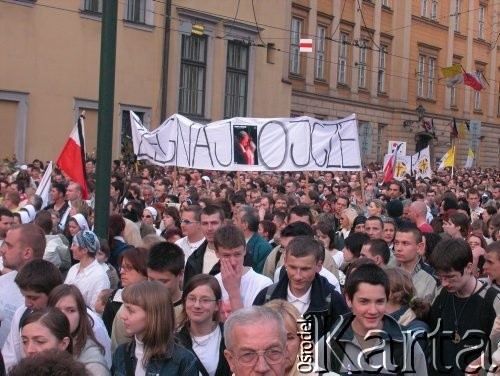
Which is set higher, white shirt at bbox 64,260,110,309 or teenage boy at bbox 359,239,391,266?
teenage boy at bbox 359,239,391,266

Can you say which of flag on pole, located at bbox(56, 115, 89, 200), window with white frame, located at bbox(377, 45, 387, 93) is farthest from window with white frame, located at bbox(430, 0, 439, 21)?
flag on pole, located at bbox(56, 115, 89, 200)

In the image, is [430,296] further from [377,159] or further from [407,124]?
[407,124]

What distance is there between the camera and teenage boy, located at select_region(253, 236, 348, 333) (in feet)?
20.5

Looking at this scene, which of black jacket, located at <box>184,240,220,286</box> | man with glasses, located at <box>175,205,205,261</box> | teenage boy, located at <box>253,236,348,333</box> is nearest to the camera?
teenage boy, located at <box>253,236,348,333</box>

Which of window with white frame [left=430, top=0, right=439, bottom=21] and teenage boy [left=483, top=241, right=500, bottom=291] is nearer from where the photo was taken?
teenage boy [left=483, top=241, right=500, bottom=291]

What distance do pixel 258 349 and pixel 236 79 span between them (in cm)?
3140

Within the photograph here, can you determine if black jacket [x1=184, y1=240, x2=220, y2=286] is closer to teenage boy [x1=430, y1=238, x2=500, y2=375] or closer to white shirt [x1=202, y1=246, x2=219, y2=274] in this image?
white shirt [x1=202, y1=246, x2=219, y2=274]

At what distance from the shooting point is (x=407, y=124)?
49.9 metres

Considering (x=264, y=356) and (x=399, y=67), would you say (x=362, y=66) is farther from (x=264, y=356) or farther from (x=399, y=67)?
(x=264, y=356)

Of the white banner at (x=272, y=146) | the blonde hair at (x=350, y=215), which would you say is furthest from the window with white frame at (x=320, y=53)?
the blonde hair at (x=350, y=215)

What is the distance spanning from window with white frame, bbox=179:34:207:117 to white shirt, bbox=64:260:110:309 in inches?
988

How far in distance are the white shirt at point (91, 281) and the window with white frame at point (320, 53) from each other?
36.1 meters

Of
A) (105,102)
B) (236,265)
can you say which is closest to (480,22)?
(105,102)

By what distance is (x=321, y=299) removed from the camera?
20.5 ft
